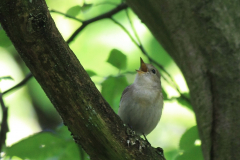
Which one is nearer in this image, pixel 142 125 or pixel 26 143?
pixel 26 143

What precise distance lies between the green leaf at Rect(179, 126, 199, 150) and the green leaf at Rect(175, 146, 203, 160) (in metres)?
0.07

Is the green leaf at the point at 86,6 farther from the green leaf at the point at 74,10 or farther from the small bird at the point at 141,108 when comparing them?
the small bird at the point at 141,108

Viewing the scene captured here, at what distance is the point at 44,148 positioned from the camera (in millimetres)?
3092

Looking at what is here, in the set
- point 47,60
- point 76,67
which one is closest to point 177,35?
point 76,67

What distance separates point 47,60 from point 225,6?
1.67 meters

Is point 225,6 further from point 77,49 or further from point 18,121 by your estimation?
point 18,121

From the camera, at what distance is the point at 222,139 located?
2760 millimetres

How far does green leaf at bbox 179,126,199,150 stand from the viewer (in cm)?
330

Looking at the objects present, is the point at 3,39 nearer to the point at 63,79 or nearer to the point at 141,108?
the point at 63,79

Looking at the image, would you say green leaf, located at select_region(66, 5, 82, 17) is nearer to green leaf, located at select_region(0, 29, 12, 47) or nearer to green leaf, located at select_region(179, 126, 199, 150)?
green leaf, located at select_region(0, 29, 12, 47)

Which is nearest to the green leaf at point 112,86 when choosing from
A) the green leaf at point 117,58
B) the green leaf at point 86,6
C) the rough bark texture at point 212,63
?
the green leaf at point 117,58

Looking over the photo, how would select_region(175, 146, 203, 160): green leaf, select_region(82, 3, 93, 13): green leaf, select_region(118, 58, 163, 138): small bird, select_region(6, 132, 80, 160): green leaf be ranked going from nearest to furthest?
select_region(6, 132, 80, 160): green leaf
select_region(175, 146, 203, 160): green leaf
select_region(82, 3, 93, 13): green leaf
select_region(118, 58, 163, 138): small bird

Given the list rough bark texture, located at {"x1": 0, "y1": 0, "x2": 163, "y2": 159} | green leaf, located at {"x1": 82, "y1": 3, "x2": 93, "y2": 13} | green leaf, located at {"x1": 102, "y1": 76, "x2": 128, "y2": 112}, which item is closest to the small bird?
green leaf, located at {"x1": 102, "y1": 76, "x2": 128, "y2": 112}

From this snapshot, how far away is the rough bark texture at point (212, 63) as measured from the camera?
2758 mm
